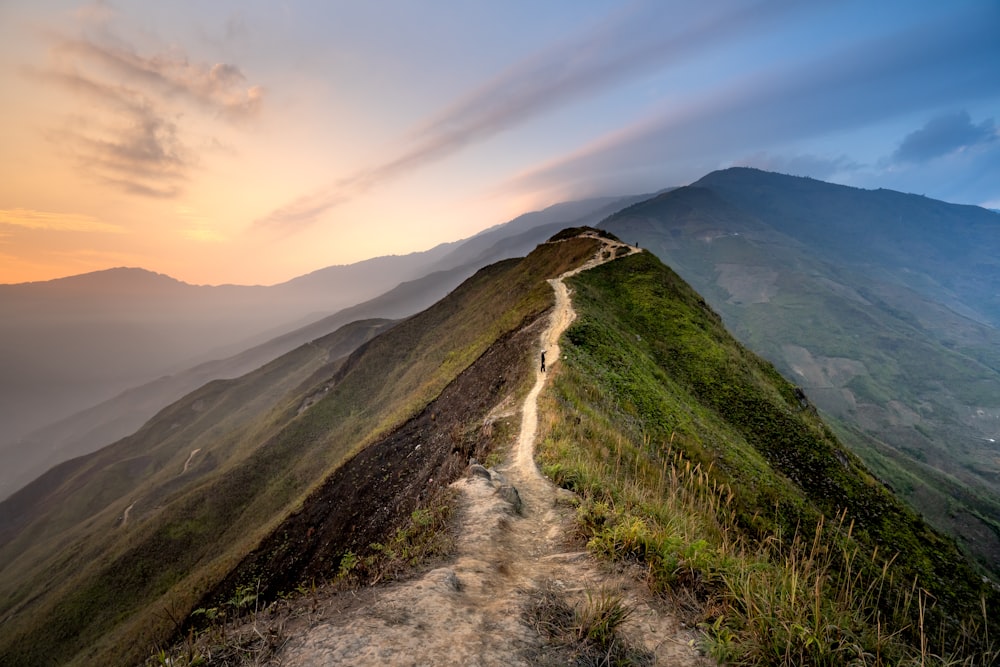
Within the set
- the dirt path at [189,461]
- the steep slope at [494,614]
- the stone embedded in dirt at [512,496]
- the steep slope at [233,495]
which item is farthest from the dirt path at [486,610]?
the dirt path at [189,461]

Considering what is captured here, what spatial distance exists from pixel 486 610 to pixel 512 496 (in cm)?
406

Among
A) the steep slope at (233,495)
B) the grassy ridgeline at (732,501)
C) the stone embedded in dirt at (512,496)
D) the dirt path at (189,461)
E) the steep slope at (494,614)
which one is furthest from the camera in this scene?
the dirt path at (189,461)

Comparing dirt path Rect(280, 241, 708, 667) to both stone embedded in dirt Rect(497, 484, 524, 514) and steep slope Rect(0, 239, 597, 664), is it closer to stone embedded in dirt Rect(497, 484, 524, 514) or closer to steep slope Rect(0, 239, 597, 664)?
stone embedded in dirt Rect(497, 484, 524, 514)

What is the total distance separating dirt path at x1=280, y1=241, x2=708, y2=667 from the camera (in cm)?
471

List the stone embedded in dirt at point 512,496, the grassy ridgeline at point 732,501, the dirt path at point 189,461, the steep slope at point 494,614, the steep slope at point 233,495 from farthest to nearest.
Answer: the dirt path at point 189,461, the steep slope at point 233,495, the stone embedded in dirt at point 512,496, the steep slope at point 494,614, the grassy ridgeline at point 732,501

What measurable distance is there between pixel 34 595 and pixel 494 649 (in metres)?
100

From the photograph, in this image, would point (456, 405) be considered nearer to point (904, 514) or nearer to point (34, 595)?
point (904, 514)

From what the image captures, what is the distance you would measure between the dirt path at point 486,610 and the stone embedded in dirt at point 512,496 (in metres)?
0.37

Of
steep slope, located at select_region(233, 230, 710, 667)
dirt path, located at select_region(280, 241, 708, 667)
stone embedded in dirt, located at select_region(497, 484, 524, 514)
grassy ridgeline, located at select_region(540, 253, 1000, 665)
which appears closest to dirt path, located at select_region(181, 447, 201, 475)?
grassy ridgeline, located at select_region(540, 253, 1000, 665)

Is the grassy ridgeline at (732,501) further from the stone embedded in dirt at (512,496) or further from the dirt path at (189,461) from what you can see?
the dirt path at (189,461)

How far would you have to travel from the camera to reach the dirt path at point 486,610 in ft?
15.5

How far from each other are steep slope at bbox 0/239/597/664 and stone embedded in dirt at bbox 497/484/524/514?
7.42 metres

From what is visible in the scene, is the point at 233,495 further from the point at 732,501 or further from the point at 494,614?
the point at 494,614

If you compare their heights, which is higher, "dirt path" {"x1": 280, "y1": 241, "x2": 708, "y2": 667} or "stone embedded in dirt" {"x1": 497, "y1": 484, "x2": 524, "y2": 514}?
"dirt path" {"x1": 280, "y1": 241, "x2": 708, "y2": 667}
